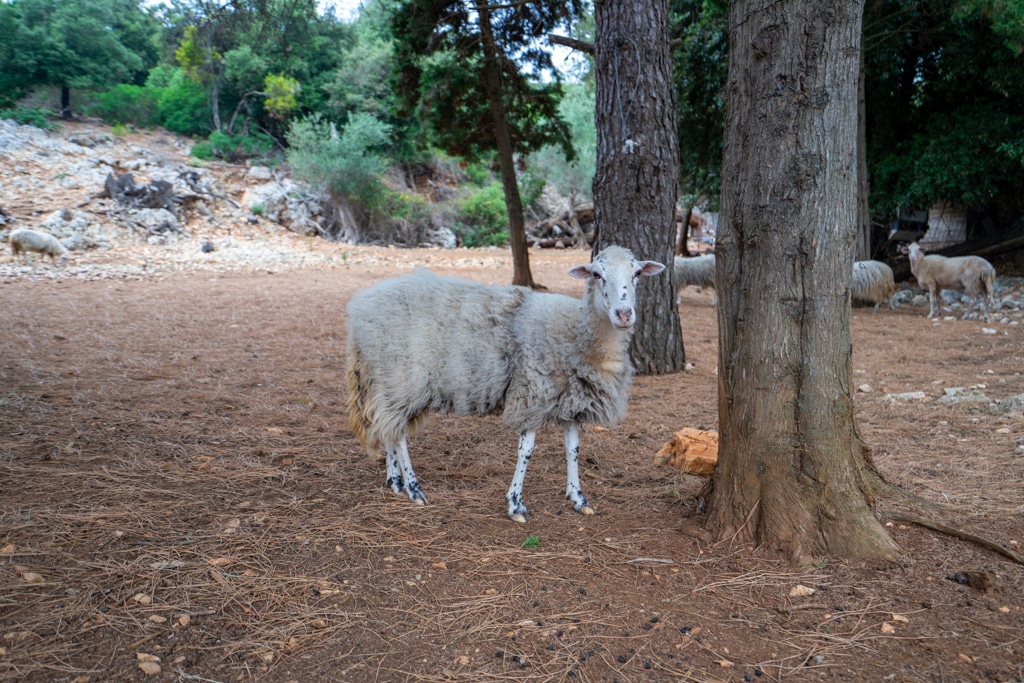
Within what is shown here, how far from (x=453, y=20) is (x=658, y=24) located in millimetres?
6034

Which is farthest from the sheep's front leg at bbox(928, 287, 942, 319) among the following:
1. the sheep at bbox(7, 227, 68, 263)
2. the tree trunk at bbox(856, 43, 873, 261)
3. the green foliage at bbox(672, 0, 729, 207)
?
the sheep at bbox(7, 227, 68, 263)

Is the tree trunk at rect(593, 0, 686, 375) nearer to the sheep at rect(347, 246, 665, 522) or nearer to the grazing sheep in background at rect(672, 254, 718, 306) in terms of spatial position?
the sheep at rect(347, 246, 665, 522)

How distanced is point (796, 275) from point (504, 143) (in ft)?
35.5

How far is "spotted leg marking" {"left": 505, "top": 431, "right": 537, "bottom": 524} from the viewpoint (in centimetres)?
379

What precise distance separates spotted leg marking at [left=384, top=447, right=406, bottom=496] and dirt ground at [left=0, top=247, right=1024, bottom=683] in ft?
0.32

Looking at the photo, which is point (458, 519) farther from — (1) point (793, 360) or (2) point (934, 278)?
(2) point (934, 278)

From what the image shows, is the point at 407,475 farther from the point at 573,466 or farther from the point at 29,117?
the point at 29,117

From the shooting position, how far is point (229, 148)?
3225 centimetres

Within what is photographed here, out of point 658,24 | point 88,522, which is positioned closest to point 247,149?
point 658,24

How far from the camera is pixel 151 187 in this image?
22.9m

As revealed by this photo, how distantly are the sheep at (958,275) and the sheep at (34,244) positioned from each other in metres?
20.0

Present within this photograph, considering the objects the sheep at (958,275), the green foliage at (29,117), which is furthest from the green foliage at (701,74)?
the green foliage at (29,117)

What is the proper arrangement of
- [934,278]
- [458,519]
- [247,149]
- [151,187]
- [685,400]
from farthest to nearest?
1. [247,149]
2. [151,187]
3. [934,278]
4. [685,400]
5. [458,519]

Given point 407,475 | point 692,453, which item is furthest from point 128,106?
point 692,453
